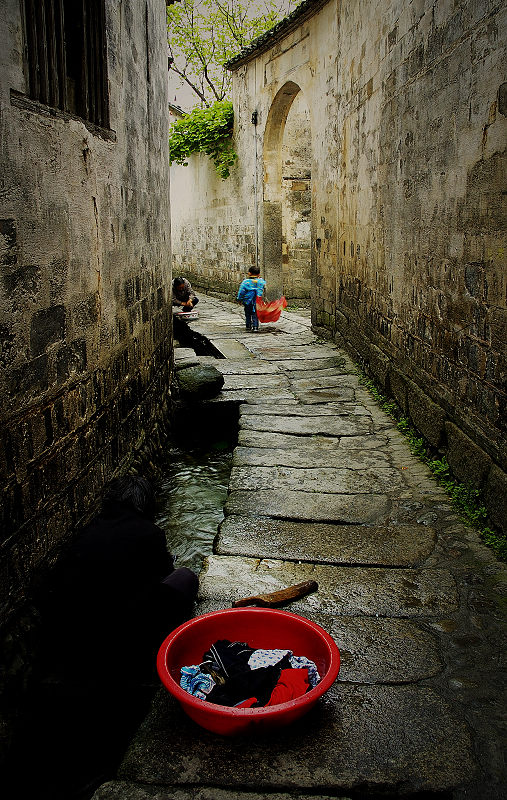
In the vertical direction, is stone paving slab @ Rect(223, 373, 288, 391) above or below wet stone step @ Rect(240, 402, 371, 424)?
above

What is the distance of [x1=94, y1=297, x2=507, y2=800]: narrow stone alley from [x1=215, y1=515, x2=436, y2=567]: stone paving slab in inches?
0.4

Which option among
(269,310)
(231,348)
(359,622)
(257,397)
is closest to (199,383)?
(257,397)

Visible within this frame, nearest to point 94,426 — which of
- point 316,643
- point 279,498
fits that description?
point 279,498

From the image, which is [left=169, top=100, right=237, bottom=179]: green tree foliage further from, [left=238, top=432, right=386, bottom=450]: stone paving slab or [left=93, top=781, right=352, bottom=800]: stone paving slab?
[left=93, top=781, right=352, bottom=800]: stone paving slab

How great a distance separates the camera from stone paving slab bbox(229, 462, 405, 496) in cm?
431

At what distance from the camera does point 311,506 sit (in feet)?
13.3

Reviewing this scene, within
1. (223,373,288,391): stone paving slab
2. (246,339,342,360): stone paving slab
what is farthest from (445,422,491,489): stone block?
(246,339,342,360): stone paving slab

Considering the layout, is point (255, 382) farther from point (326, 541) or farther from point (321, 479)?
point (326, 541)

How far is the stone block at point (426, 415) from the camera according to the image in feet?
15.0

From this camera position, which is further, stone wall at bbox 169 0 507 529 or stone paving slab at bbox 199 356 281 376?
stone paving slab at bbox 199 356 281 376

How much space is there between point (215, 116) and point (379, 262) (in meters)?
9.80

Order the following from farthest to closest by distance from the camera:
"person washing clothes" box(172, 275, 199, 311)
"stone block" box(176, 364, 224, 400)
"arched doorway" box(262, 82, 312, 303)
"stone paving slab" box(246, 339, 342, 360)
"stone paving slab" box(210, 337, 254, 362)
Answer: "arched doorway" box(262, 82, 312, 303)
"person washing clothes" box(172, 275, 199, 311)
"stone paving slab" box(210, 337, 254, 362)
"stone paving slab" box(246, 339, 342, 360)
"stone block" box(176, 364, 224, 400)

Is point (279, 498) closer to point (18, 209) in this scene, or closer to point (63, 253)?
point (63, 253)

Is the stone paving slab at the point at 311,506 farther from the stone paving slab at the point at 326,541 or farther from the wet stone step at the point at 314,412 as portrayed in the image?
A: the wet stone step at the point at 314,412
